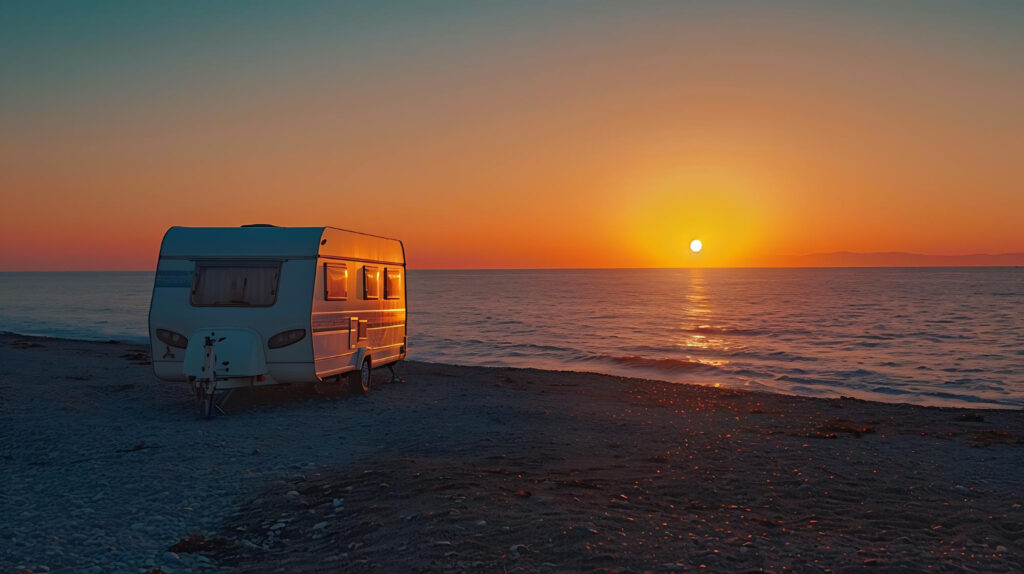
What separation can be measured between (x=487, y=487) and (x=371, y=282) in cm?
845

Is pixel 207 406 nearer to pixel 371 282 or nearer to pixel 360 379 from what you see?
pixel 360 379

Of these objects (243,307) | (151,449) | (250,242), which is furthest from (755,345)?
(151,449)

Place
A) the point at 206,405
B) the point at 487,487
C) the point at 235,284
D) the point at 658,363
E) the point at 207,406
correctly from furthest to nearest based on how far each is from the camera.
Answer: the point at 658,363, the point at 235,284, the point at 206,405, the point at 207,406, the point at 487,487

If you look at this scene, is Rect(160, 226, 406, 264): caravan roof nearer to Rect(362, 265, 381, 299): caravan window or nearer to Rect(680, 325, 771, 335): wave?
Rect(362, 265, 381, 299): caravan window

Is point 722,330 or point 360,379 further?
point 722,330

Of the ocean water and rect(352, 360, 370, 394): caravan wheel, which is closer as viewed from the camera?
rect(352, 360, 370, 394): caravan wheel

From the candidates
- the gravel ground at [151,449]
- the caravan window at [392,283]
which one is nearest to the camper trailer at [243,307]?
the gravel ground at [151,449]

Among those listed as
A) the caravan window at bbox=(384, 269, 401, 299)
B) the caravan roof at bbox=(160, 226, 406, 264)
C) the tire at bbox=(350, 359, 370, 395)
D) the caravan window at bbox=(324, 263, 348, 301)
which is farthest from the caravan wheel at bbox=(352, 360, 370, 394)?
the caravan roof at bbox=(160, 226, 406, 264)

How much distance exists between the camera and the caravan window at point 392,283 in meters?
16.2

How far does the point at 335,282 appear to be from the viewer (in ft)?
44.0

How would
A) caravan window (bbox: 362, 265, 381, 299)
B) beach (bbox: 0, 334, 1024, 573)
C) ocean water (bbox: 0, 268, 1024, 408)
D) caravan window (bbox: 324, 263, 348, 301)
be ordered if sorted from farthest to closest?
ocean water (bbox: 0, 268, 1024, 408) → caravan window (bbox: 362, 265, 381, 299) → caravan window (bbox: 324, 263, 348, 301) → beach (bbox: 0, 334, 1024, 573)

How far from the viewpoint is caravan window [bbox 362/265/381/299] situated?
14.9m

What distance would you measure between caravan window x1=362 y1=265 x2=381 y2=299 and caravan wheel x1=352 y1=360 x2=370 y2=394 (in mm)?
1486

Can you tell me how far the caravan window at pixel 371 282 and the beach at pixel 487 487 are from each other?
Result: 7.41ft
